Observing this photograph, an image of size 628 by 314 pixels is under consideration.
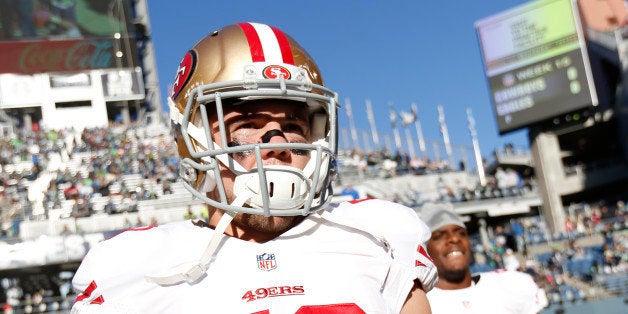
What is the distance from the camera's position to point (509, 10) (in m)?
28.0

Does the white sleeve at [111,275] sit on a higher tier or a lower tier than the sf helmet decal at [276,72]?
lower

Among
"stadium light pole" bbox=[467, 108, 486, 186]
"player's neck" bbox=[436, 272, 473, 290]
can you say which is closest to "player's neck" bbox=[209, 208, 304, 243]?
"player's neck" bbox=[436, 272, 473, 290]

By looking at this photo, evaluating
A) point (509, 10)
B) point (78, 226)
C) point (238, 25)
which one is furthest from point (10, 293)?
point (509, 10)

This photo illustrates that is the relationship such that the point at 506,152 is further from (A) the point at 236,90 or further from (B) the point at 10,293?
(A) the point at 236,90

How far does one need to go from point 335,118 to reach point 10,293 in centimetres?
1305

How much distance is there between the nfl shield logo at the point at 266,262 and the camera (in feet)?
5.63

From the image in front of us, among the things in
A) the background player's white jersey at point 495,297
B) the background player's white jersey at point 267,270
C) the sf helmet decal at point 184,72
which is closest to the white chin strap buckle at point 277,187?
the background player's white jersey at point 267,270

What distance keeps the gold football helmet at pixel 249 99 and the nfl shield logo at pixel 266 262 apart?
0.35 feet

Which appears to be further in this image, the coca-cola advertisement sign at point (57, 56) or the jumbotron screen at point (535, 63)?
the coca-cola advertisement sign at point (57, 56)

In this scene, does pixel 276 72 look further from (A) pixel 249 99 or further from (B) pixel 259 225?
(B) pixel 259 225

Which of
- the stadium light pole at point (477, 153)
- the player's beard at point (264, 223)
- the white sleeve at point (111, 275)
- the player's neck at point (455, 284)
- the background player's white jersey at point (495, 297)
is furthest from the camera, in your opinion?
the stadium light pole at point (477, 153)

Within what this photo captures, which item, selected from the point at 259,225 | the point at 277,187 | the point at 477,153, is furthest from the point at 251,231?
the point at 477,153

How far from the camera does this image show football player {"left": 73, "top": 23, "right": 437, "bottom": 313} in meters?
1.67

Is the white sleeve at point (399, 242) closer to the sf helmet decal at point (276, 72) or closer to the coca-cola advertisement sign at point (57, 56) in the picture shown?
the sf helmet decal at point (276, 72)
